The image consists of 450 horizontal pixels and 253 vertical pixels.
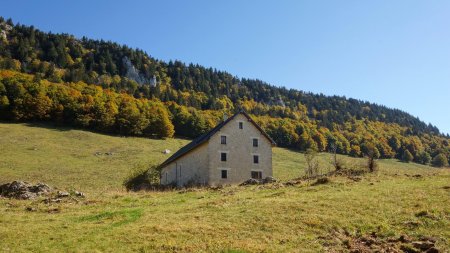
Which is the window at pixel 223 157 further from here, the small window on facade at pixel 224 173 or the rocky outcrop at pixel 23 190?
the rocky outcrop at pixel 23 190

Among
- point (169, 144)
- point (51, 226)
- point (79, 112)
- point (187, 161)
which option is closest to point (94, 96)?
point (79, 112)

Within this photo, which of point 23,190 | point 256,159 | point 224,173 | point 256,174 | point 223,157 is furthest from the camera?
point 256,159

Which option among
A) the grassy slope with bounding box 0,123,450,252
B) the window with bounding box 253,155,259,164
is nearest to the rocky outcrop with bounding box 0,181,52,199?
the grassy slope with bounding box 0,123,450,252

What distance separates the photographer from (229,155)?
187ft

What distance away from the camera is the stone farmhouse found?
5607 cm

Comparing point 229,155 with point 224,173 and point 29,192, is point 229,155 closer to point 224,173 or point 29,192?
point 224,173

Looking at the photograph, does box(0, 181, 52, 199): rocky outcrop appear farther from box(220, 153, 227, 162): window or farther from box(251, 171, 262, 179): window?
box(251, 171, 262, 179): window

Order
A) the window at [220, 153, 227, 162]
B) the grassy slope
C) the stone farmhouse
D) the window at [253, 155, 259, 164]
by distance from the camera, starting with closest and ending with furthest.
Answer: the grassy slope
the stone farmhouse
the window at [220, 153, 227, 162]
the window at [253, 155, 259, 164]

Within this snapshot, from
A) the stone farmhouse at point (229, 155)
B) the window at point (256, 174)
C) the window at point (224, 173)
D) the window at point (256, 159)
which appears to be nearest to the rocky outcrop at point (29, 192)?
the stone farmhouse at point (229, 155)

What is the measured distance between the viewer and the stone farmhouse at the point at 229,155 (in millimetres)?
56069

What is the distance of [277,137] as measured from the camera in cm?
14350

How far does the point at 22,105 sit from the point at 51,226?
4078 inches

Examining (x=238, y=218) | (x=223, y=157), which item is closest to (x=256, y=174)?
(x=223, y=157)

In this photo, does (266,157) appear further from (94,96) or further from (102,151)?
(94,96)
